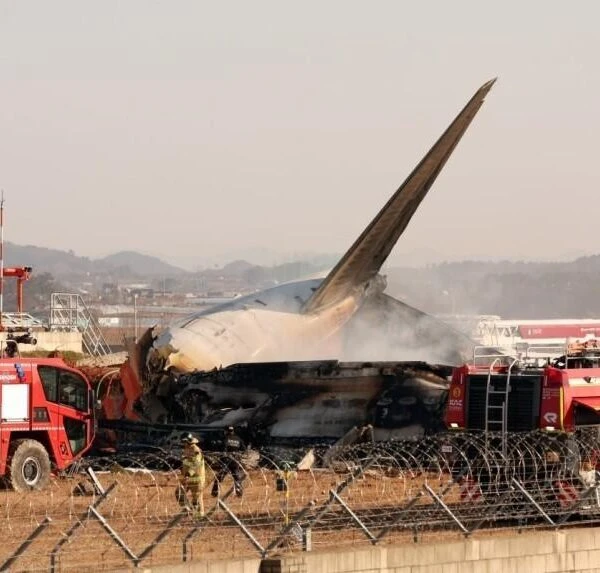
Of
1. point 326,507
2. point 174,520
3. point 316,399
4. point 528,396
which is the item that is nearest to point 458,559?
point 326,507

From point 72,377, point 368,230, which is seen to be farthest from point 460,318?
point 72,377

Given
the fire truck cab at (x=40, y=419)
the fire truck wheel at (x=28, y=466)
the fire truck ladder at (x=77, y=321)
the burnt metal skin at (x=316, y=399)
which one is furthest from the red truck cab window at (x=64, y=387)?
the fire truck ladder at (x=77, y=321)

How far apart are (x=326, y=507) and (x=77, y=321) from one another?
67.7 meters

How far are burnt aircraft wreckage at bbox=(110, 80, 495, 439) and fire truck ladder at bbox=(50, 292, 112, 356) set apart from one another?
110 feet

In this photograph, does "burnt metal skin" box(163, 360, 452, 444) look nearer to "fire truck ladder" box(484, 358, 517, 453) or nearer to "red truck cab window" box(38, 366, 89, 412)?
"red truck cab window" box(38, 366, 89, 412)

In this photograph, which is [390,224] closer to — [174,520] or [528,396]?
[528,396]

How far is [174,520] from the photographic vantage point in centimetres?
1711

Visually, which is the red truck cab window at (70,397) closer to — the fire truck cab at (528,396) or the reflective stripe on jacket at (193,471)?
the reflective stripe on jacket at (193,471)

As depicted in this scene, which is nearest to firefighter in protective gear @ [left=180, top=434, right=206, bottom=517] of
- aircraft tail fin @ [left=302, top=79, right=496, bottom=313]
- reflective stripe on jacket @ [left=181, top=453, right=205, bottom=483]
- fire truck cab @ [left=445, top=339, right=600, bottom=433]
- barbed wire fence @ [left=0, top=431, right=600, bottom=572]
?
reflective stripe on jacket @ [left=181, top=453, right=205, bottom=483]

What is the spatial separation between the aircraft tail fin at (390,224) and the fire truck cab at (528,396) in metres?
19.4

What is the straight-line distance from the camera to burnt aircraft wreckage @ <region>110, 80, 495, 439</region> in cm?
3922

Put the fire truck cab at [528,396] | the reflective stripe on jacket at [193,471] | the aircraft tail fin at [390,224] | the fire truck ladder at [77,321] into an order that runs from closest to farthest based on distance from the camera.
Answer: the reflective stripe on jacket at [193,471] < the fire truck cab at [528,396] < the aircraft tail fin at [390,224] < the fire truck ladder at [77,321]

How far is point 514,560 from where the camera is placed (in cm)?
1992

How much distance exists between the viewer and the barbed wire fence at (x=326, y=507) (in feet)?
60.8
